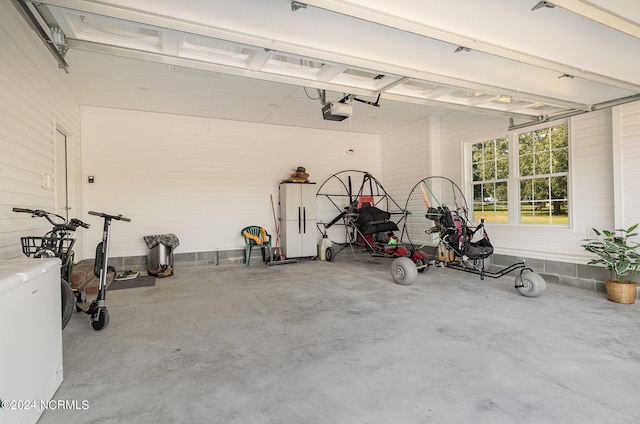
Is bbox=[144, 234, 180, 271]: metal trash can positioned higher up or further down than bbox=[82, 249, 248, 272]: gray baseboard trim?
higher up

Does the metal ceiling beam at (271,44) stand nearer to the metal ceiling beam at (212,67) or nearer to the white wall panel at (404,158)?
the metal ceiling beam at (212,67)

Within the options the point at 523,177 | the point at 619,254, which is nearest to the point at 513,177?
the point at 523,177

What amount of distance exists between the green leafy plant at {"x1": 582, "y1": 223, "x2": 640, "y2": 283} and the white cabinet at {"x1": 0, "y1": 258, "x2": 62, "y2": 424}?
573 centimetres

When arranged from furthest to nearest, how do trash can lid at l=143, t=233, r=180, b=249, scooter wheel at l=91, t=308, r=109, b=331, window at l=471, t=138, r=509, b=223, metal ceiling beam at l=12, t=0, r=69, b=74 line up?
trash can lid at l=143, t=233, r=180, b=249 → window at l=471, t=138, r=509, b=223 → scooter wheel at l=91, t=308, r=109, b=331 → metal ceiling beam at l=12, t=0, r=69, b=74

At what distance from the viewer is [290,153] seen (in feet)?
26.4

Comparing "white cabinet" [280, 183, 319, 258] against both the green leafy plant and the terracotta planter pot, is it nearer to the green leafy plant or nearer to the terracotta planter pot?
the green leafy plant

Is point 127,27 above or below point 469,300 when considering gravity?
above

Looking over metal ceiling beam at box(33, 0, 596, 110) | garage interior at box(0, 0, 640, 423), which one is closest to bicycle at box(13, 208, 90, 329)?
garage interior at box(0, 0, 640, 423)

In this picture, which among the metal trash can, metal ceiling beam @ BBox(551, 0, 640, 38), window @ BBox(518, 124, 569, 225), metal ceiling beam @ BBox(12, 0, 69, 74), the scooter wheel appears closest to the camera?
metal ceiling beam @ BBox(551, 0, 640, 38)

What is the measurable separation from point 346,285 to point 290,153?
4048 millimetres

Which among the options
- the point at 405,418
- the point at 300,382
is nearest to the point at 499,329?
the point at 405,418

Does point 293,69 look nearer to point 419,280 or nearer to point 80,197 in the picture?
point 419,280

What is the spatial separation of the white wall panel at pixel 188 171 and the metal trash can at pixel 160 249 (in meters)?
0.28

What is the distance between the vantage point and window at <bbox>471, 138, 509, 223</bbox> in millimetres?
6047
